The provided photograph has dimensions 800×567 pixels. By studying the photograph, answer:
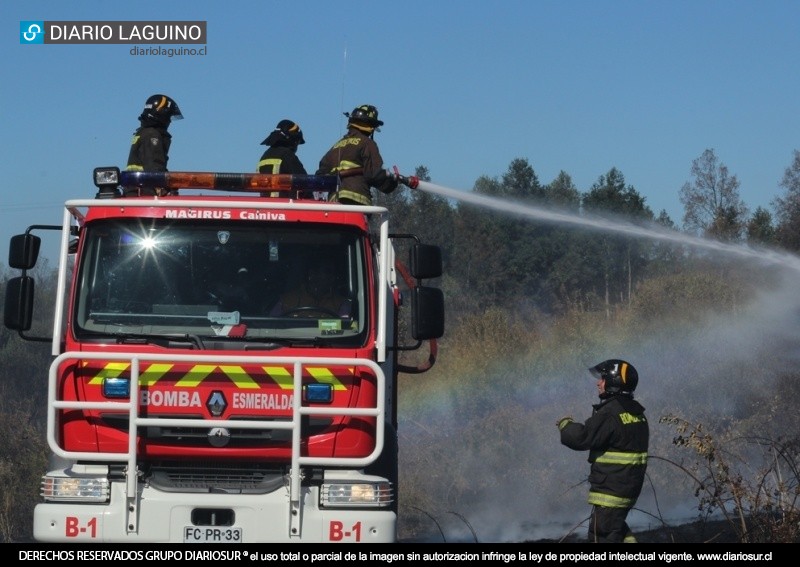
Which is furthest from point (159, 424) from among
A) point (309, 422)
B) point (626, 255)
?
point (626, 255)

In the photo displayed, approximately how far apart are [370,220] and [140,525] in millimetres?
2507

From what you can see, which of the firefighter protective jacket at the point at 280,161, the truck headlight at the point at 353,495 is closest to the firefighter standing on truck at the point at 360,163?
the firefighter protective jacket at the point at 280,161

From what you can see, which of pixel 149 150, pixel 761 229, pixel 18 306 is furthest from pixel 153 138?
pixel 761 229

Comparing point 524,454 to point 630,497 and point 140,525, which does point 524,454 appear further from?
point 140,525

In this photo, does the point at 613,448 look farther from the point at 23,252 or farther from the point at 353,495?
the point at 23,252

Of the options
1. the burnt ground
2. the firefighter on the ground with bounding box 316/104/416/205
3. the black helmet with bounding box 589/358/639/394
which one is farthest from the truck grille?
the burnt ground

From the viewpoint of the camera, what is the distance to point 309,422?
6.75 metres

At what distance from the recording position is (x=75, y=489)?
656cm

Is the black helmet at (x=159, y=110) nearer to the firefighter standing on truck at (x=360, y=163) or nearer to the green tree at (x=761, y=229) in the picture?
the firefighter standing on truck at (x=360, y=163)

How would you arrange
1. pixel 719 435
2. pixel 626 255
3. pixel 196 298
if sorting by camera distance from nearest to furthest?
1. pixel 196 298
2. pixel 719 435
3. pixel 626 255

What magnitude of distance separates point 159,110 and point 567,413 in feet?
33.2

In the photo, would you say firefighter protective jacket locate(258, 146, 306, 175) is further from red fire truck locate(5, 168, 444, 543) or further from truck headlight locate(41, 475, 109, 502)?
truck headlight locate(41, 475, 109, 502)

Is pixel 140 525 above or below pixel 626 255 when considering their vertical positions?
below
